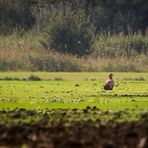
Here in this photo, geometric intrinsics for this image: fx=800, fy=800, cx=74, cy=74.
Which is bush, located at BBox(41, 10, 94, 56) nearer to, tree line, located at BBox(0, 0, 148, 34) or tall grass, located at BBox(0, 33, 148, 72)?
tall grass, located at BBox(0, 33, 148, 72)

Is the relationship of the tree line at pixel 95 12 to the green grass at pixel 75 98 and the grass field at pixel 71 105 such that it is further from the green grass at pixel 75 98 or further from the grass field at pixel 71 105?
the green grass at pixel 75 98

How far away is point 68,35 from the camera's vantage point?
5350 cm

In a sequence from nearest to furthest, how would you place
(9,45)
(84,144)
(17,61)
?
(84,144) < (17,61) < (9,45)

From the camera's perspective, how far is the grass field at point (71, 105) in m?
15.2

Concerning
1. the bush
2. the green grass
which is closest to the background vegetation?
the bush

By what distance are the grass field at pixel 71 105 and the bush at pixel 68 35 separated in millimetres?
12853

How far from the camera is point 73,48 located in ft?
174

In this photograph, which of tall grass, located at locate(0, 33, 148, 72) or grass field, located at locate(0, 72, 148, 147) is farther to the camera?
tall grass, located at locate(0, 33, 148, 72)

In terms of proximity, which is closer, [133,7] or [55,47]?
[55,47]

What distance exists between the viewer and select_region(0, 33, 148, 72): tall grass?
145 ft

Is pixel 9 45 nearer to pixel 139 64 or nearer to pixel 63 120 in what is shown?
pixel 139 64

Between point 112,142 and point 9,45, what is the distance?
36.9 meters

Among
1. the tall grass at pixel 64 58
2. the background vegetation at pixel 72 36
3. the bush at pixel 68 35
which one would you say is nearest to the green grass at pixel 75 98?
the tall grass at pixel 64 58

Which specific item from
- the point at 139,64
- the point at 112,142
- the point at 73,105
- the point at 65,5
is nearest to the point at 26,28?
the point at 65,5
